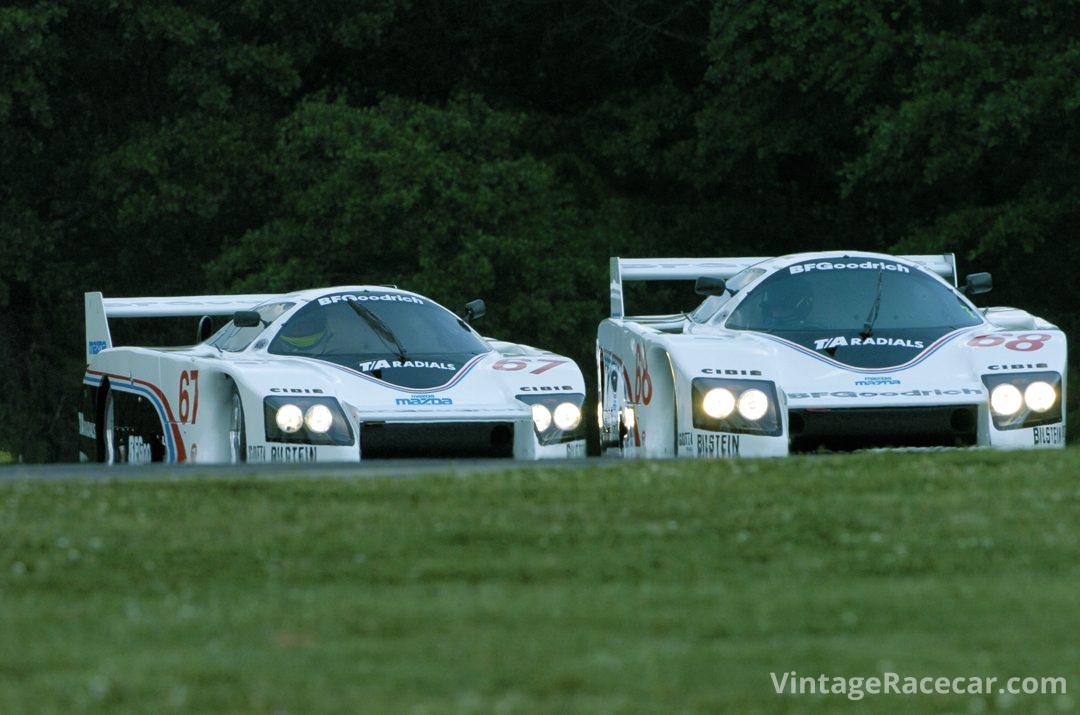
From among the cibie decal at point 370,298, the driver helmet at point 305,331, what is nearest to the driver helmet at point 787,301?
the cibie decal at point 370,298

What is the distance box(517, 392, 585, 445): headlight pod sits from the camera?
13.3m

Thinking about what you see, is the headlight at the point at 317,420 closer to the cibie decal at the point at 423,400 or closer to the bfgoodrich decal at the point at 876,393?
the cibie decal at the point at 423,400

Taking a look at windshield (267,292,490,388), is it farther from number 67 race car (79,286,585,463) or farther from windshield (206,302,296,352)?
windshield (206,302,296,352)

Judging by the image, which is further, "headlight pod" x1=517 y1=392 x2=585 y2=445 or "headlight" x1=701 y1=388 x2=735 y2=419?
"headlight pod" x1=517 y1=392 x2=585 y2=445

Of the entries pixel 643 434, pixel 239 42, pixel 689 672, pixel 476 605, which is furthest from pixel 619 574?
pixel 239 42

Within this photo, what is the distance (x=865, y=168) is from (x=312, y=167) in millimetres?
8533

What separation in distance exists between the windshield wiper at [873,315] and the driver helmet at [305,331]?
12.3ft

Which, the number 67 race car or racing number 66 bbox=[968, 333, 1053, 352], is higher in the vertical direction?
racing number 66 bbox=[968, 333, 1053, 352]

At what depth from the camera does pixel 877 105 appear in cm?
2995

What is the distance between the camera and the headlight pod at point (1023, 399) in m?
12.4

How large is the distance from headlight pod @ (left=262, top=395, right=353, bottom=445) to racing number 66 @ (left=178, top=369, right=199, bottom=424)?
0.93 metres

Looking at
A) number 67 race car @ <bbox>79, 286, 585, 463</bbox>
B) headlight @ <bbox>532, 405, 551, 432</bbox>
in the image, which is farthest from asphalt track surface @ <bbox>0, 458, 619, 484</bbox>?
headlight @ <bbox>532, 405, 551, 432</bbox>

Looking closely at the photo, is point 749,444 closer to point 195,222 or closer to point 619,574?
point 619,574

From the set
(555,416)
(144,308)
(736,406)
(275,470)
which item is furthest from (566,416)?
(144,308)
